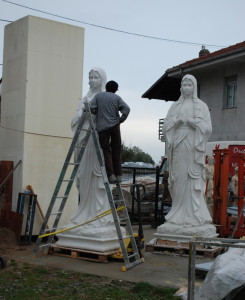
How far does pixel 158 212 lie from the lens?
1515 centimetres

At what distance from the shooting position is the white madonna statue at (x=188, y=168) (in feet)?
30.7

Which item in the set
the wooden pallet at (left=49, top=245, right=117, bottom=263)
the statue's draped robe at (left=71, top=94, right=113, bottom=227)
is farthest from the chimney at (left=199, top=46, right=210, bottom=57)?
the wooden pallet at (left=49, top=245, right=117, bottom=263)

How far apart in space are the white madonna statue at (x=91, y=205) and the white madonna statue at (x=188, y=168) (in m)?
1.53

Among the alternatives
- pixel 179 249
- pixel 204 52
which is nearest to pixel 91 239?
pixel 179 249

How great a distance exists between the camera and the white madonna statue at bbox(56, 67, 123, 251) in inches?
326

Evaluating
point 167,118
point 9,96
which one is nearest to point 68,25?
point 9,96

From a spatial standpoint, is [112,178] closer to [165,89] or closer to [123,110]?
[123,110]

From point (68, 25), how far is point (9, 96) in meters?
2.16

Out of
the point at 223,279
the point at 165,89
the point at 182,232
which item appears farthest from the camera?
the point at 165,89

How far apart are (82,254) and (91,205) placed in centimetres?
91

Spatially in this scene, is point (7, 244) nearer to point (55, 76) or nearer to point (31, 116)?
point (31, 116)

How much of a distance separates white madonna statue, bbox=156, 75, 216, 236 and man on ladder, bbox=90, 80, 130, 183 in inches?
79.6

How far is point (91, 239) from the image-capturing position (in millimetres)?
8227

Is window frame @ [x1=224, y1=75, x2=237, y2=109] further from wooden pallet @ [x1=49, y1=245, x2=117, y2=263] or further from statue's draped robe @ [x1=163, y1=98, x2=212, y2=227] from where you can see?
wooden pallet @ [x1=49, y1=245, x2=117, y2=263]
